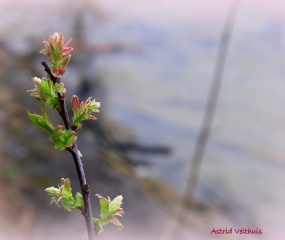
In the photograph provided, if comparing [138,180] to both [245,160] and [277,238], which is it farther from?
[277,238]

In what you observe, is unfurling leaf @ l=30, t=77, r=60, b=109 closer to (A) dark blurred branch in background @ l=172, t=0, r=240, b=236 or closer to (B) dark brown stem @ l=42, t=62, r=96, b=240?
(B) dark brown stem @ l=42, t=62, r=96, b=240

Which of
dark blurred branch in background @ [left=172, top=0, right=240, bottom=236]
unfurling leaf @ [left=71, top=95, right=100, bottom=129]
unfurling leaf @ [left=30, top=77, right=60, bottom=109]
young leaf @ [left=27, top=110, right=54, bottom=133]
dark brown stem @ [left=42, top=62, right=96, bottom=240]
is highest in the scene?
dark blurred branch in background @ [left=172, top=0, right=240, bottom=236]

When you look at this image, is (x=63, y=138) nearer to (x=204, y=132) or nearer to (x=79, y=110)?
(x=79, y=110)

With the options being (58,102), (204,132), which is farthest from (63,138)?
(204,132)

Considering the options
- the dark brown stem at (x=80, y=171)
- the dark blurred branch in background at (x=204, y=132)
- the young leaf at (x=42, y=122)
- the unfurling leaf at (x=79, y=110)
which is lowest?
the dark brown stem at (x=80, y=171)

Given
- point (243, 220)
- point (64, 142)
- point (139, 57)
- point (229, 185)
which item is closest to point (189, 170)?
point (229, 185)

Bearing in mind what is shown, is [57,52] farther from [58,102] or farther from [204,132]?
[204,132]

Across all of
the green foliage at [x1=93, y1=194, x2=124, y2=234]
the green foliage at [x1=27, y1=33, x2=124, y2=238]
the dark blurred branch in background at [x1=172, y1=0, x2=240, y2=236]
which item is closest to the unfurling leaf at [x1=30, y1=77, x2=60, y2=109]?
the green foliage at [x1=27, y1=33, x2=124, y2=238]

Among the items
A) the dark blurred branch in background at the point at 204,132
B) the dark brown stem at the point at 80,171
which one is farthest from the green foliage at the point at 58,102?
the dark blurred branch in background at the point at 204,132

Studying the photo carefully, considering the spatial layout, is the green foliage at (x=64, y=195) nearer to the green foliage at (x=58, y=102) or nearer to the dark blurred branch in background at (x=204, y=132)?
the green foliage at (x=58, y=102)

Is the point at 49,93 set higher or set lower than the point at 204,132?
lower

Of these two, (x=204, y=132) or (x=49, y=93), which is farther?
(x=204, y=132)
